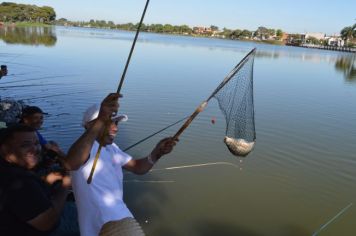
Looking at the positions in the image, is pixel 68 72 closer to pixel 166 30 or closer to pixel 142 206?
pixel 142 206

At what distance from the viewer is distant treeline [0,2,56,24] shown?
110875 millimetres

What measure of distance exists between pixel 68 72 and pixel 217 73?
9.15 m

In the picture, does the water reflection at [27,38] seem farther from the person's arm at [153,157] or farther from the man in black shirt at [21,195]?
the man in black shirt at [21,195]

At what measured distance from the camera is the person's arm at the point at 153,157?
3.13 metres

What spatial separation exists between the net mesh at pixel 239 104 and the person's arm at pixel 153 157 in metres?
1.33

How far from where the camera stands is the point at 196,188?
7137mm

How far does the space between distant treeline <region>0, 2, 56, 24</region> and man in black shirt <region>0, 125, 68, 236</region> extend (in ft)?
385

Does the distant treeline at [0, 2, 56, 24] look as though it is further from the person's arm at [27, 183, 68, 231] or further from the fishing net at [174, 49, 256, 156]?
the person's arm at [27, 183, 68, 231]

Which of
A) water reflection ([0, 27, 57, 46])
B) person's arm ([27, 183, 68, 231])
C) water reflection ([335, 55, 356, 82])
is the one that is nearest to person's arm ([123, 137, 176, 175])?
person's arm ([27, 183, 68, 231])

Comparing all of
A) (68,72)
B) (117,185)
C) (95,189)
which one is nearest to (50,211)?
(95,189)

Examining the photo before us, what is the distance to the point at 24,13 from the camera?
120 m

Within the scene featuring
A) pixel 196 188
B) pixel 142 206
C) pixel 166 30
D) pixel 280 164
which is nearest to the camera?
pixel 142 206

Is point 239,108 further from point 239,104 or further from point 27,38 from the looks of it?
point 27,38

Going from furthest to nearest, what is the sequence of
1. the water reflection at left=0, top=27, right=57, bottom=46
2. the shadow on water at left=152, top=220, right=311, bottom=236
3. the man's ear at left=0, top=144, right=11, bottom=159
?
the water reflection at left=0, top=27, right=57, bottom=46
the shadow on water at left=152, top=220, right=311, bottom=236
the man's ear at left=0, top=144, right=11, bottom=159
